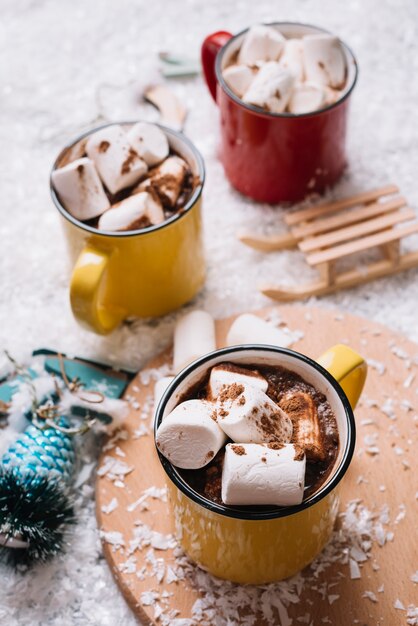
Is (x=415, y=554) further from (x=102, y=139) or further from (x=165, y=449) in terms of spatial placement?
(x=102, y=139)

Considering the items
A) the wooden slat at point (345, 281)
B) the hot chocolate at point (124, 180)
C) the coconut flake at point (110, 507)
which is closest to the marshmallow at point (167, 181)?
the hot chocolate at point (124, 180)

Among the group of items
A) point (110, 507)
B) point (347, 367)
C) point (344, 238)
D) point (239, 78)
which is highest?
point (239, 78)

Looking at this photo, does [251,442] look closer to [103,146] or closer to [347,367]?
[347,367]

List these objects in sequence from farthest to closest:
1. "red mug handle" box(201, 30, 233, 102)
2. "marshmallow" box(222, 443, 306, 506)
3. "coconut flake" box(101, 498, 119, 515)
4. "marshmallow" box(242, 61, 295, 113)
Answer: "red mug handle" box(201, 30, 233, 102) → "marshmallow" box(242, 61, 295, 113) → "coconut flake" box(101, 498, 119, 515) → "marshmallow" box(222, 443, 306, 506)

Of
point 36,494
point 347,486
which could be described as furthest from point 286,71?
point 36,494

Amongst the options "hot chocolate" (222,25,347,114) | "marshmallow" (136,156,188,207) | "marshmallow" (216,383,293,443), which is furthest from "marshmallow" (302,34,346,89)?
"marshmallow" (216,383,293,443)

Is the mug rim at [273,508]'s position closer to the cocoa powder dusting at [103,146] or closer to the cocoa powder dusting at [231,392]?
the cocoa powder dusting at [231,392]

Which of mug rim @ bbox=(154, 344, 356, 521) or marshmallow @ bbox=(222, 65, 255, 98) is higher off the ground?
marshmallow @ bbox=(222, 65, 255, 98)

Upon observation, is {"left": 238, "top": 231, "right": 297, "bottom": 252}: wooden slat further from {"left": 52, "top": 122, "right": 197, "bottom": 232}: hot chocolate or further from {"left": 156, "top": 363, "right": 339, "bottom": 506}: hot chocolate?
{"left": 156, "top": 363, "right": 339, "bottom": 506}: hot chocolate
